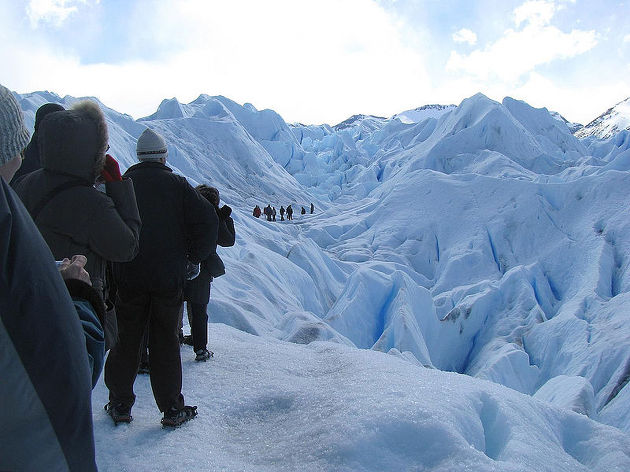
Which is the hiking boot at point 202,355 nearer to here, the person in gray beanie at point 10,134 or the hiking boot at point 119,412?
the hiking boot at point 119,412

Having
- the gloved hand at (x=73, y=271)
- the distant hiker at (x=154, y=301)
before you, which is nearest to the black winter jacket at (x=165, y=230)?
the distant hiker at (x=154, y=301)

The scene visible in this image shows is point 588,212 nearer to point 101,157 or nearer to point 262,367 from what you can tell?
point 262,367

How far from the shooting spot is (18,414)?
757mm

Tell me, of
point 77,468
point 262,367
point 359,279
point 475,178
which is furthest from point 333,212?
point 77,468

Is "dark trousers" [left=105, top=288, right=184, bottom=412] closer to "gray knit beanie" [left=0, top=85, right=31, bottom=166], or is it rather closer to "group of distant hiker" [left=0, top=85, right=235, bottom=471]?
"group of distant hiker" [left=0, top=85, right=235, bottom=471]

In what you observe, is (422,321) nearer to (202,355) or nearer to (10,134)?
(202,355)

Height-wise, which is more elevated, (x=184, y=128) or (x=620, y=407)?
(x=184, y=128)

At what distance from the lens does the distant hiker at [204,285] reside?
11.0 ft

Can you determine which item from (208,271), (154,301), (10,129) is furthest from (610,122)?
(10,129)

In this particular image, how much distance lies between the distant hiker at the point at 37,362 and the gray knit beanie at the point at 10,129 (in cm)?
2

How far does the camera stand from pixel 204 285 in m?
3.52

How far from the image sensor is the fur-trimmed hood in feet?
5.43

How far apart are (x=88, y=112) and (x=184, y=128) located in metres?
35.5

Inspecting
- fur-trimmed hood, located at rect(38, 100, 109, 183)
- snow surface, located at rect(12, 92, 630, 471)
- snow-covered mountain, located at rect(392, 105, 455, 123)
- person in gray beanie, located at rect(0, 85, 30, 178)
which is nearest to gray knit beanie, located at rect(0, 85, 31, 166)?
person in gray beanie, located at rect(0, 85, 30, 178)
